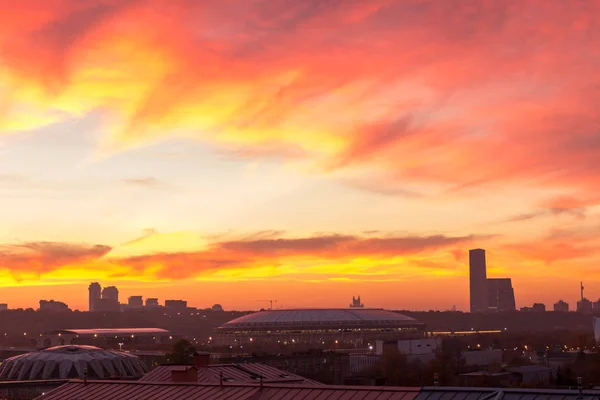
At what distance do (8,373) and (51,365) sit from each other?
7.79 m

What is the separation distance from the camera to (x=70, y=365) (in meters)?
168

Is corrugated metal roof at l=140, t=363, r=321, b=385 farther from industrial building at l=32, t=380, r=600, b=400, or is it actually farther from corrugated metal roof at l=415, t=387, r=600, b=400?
corrugated metal roof at l=415, t=387, r=600, b=400

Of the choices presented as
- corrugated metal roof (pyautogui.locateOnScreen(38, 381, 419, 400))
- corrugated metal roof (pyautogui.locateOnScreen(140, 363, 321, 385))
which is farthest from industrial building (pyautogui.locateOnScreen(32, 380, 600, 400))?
corrugated metal roof (pyautogui.locateOnScreen(140, 363, 321, 385))

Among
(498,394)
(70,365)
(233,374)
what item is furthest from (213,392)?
(70,365)

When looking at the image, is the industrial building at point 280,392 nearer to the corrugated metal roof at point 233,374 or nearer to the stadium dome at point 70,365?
the corrugated metal roof at point 233,374

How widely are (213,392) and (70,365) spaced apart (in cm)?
11656

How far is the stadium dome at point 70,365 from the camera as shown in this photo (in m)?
164

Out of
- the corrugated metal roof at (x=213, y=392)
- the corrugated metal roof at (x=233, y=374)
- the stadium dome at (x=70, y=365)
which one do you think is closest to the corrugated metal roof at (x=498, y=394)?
the corrugated metal roof at (x=213, y=392)

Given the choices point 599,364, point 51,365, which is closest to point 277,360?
point 51,365

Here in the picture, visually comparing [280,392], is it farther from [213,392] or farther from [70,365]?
[70,365]

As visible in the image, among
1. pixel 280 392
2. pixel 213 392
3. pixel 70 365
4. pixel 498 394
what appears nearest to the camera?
pixel 498 394

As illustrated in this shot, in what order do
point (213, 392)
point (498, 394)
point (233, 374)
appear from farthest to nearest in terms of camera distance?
1. point (233, 374)
2. point (213, 392)
3. point (498, 394)

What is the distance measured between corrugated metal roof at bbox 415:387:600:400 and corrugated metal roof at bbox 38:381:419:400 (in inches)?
64.1

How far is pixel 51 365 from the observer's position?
168 m
